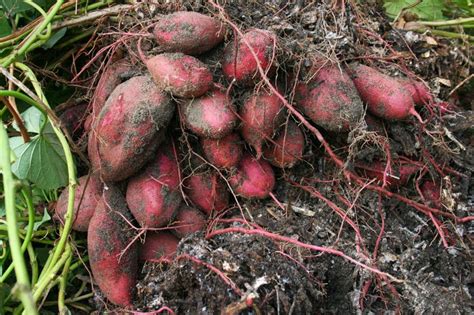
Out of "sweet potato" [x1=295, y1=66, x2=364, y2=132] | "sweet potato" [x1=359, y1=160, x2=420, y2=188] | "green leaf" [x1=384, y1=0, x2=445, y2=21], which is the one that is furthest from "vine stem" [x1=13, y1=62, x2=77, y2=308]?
"green leaf" [x1=384, y1=0, x2=445, y2=21]

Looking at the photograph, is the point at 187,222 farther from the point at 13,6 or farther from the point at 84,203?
the point at 13,6

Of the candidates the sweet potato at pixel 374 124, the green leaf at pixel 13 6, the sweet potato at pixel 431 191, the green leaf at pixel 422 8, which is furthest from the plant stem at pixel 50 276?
the green leaf at pixel 422 8

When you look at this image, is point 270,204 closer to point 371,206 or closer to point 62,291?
point 371,206

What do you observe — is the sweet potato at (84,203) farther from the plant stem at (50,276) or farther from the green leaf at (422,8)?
the green leaf at (422,8)

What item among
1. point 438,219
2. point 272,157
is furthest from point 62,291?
point 438,219

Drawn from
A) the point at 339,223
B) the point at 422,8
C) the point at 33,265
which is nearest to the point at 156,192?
the point at 33,265
